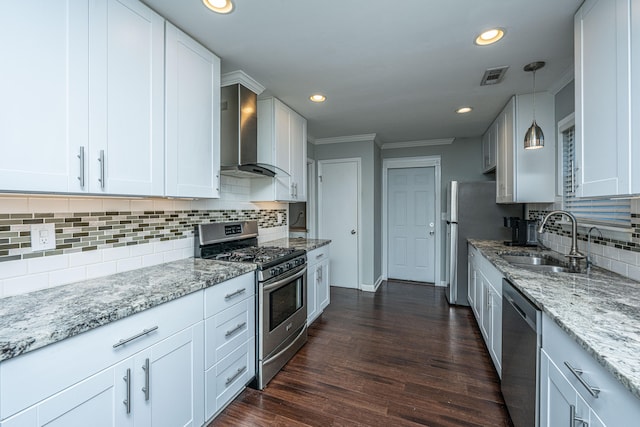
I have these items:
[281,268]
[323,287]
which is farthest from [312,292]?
[281,268]

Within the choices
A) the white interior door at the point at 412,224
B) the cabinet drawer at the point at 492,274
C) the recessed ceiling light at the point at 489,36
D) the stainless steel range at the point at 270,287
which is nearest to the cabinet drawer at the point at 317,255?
the stainless steel range at the point at 270,287

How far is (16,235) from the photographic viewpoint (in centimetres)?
128

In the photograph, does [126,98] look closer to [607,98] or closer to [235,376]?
[235,376]

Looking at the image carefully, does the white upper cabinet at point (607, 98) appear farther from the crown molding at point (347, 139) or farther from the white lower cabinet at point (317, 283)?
the crown molding at point (347, 139)

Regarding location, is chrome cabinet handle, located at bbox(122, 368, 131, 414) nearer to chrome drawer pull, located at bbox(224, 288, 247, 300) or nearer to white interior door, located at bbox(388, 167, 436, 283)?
chrome drawer pull, located at bbox(224, 288, 247, 300)

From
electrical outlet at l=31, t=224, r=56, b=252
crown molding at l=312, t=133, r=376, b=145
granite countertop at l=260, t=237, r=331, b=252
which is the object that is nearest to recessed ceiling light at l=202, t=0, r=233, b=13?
electrical outlet at l=31, t=224, r=56, b=252

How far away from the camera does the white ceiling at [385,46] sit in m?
1.57

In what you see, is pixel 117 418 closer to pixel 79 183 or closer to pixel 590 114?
pixel 79 183

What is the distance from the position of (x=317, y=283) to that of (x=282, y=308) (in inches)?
36.6

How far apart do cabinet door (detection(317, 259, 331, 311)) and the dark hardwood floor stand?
0.19 m

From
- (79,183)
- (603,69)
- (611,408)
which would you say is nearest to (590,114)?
(603,69)

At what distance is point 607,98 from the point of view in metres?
1.32

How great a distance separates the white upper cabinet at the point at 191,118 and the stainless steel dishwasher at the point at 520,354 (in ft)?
6.69

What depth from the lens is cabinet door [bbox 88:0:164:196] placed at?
1.33 m
